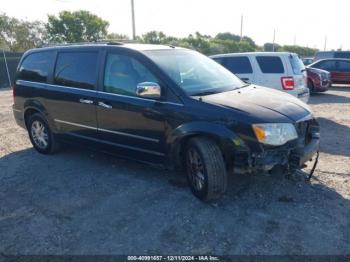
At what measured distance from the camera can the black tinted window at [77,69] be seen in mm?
4828

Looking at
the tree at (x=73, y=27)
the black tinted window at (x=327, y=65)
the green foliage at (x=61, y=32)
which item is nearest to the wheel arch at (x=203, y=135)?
the black tinted window at (x=327, y=65)

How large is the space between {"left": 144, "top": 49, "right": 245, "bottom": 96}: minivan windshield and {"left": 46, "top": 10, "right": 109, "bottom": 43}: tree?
36.3 m

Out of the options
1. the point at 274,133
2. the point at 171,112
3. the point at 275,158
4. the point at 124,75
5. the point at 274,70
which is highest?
the point at 124,75

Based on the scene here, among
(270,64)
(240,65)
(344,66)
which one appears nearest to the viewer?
(270,64)

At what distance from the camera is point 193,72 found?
4.50 meters

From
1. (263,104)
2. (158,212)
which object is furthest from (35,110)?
(263,104)

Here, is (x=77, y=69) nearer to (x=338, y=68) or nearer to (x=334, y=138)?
(x=334, y=138)

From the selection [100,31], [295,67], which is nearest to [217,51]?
[100,31]

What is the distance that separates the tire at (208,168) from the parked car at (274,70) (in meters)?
4.79

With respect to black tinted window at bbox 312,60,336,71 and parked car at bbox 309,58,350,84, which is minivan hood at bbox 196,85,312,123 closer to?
parked car at bbox 309,58,350,84

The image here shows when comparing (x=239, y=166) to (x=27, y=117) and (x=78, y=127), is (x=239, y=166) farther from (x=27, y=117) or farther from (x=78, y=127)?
(x=27, y=117)

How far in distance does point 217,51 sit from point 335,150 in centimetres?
3261

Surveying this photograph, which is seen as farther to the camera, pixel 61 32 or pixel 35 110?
pixel 61 32

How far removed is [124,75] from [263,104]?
6.05 ft
